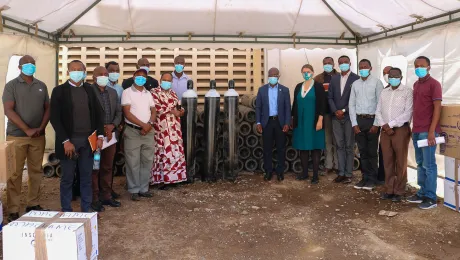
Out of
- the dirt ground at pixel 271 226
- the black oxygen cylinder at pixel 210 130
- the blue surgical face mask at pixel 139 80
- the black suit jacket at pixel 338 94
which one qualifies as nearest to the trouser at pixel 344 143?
the black suit jacket at pixel 338 94

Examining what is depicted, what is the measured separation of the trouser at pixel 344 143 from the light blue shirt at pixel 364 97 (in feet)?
0.91

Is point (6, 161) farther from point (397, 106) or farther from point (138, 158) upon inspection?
point (397, 106)

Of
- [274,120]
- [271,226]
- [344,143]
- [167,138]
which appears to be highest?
[274,120]

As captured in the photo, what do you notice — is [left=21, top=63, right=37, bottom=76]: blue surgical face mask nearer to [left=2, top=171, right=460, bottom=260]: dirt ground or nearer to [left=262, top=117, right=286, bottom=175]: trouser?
[left=2, top=171, right=460, bottom=260]: dirt ground

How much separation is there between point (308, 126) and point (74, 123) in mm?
3326

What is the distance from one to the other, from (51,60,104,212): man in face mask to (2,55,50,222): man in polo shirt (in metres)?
0.55

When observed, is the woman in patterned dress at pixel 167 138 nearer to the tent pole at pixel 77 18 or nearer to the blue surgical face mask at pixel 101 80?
the blue surgical face mask at pixel 101 80

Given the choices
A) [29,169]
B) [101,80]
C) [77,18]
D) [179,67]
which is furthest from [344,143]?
[77,18]

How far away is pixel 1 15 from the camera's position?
485 centimetres

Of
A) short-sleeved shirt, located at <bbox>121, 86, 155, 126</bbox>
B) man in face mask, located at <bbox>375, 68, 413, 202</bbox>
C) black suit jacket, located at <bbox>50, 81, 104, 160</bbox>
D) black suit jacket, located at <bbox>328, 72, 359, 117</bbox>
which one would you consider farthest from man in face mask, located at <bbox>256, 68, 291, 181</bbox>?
black suit jacket, located at <bbox>50, 81, 104, 160</bbox>

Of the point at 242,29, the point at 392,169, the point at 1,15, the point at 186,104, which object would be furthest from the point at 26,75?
the point at 392,169

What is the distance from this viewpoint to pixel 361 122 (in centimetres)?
515

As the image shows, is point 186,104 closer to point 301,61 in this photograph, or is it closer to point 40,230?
point 301,61

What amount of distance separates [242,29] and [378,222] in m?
4.18
